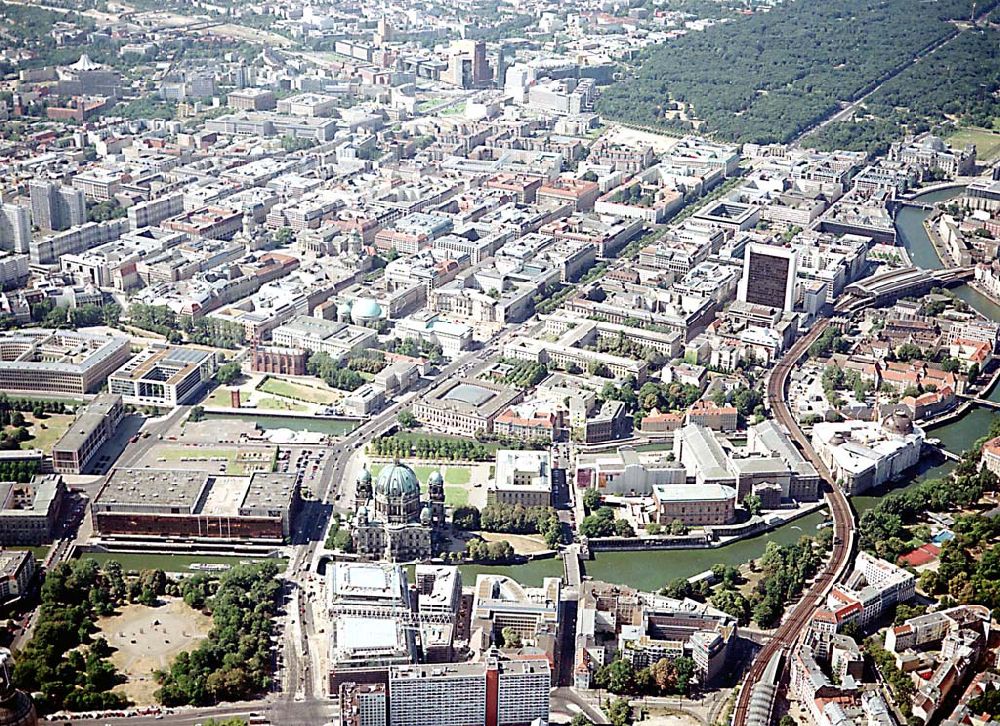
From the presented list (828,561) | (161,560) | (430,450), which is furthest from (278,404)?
(828,561)

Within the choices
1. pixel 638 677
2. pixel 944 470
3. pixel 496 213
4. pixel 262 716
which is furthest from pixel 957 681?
pixel 496 213

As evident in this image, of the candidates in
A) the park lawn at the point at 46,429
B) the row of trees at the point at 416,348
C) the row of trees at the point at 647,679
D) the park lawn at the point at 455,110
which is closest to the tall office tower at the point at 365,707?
the row of trees at the point at 647,679

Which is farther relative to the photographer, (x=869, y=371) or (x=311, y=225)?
(x=311, y=225)

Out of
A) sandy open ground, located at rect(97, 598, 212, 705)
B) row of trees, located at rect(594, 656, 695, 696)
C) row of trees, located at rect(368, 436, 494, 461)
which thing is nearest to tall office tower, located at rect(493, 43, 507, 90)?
row of trees, located at rect(368, 436, 494, 461)

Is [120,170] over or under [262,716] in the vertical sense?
over

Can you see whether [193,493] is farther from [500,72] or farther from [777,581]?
[500,72]

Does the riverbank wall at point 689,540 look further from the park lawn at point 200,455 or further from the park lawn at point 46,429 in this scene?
the park lawn at point 46,429

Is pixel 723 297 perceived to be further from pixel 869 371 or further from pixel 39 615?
pixel 39 615
